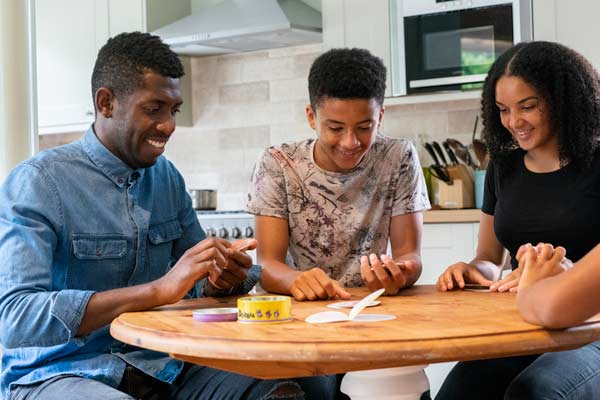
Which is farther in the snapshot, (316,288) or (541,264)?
(316,288)

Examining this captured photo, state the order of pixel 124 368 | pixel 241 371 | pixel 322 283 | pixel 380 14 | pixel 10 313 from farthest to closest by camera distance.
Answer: pixel 380 14 < pixel 322 283 < pixel 124 368 < pixel 10 313 < pixel 241 371

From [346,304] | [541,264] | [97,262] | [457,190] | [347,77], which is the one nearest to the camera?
[541,264]

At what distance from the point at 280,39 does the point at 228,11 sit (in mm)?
344

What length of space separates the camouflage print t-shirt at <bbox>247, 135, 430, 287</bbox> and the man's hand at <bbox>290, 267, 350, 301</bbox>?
36cm

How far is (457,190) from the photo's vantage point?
425 centimetres

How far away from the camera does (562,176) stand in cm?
220

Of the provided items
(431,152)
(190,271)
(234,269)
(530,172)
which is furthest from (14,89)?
(431,152)

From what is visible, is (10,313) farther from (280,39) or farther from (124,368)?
(280,39)

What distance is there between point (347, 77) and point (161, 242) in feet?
2.18

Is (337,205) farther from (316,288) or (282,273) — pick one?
(316,288)

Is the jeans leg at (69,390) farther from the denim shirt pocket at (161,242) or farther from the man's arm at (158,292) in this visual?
the denim shirt pocket at (161,242)

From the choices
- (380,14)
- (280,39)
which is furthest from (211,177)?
(380,14)

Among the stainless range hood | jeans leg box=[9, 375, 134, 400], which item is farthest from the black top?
the stainless range hood

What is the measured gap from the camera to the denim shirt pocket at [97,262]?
1972 mm
